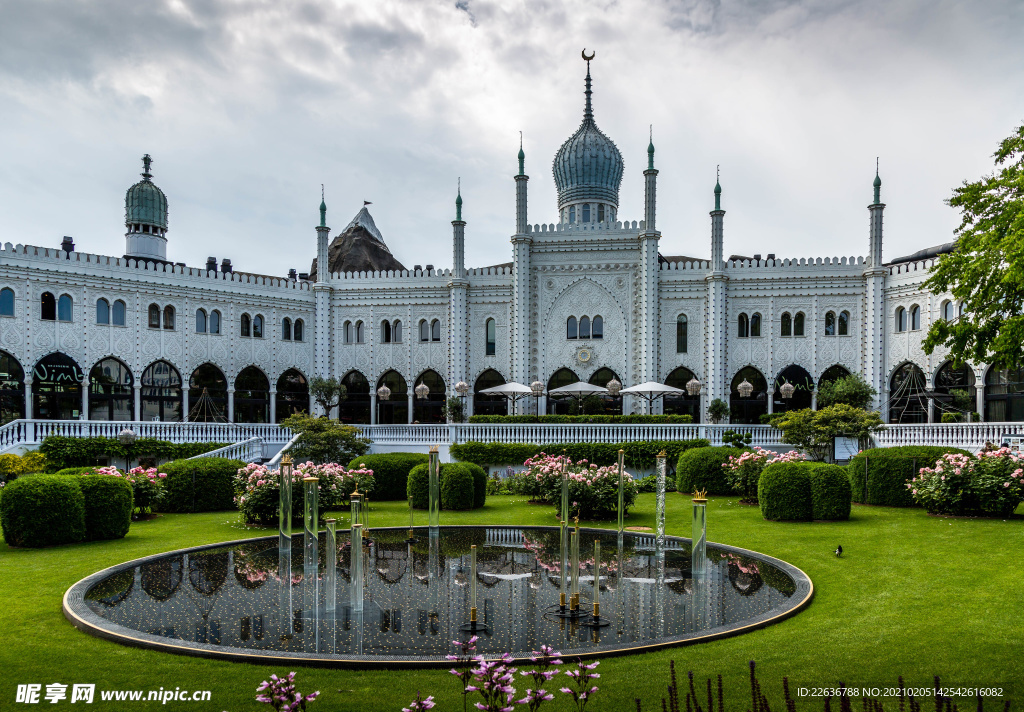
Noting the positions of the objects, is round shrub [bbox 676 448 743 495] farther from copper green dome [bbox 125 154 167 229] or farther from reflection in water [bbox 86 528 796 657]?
copper green dome [bbox 125 154 167 229]

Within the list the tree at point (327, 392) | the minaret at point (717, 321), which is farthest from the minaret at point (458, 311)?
the minaret at point (717, 321)

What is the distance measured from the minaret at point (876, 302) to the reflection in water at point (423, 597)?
90.3 feet

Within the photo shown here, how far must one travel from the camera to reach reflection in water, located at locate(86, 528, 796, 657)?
7.55 metres

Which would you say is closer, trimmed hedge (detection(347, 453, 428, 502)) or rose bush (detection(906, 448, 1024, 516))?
rose bush (detection(906, 448, 1024, 516))

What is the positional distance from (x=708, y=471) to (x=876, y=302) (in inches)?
831

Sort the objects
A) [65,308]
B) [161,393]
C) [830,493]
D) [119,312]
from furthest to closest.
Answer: [161,393]
[119,312]
[65,308]
[830,493]

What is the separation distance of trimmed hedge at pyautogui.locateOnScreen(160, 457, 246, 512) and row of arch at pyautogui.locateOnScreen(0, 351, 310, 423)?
59.2ft

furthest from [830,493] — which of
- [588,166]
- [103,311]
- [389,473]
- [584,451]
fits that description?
[103,311]

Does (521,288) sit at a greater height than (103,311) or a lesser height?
greater

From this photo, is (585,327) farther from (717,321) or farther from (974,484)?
(974,484)

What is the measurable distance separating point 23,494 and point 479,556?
8.66 m

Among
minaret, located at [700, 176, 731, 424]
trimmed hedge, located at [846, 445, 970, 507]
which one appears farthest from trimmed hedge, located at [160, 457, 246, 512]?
minaret, located at [700, 176, 731, 424]

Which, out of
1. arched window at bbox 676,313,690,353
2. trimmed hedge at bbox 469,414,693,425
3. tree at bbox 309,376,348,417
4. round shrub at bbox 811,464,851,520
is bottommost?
round shrub at bbox 811,464,851,520

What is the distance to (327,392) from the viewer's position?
37594 mm
